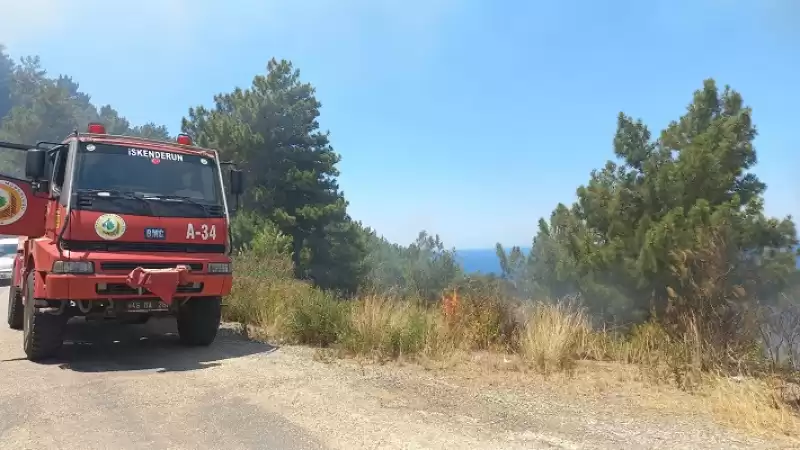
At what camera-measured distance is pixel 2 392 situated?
215 inches

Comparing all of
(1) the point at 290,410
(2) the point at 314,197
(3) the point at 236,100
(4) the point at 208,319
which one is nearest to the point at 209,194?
(4) the point at 208,319

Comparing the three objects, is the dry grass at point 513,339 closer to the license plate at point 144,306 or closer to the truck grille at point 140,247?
the truck grille at point 140,247

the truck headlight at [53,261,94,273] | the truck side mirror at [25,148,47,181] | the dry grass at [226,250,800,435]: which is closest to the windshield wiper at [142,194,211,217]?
the truck headlight at [53,261,94,273]

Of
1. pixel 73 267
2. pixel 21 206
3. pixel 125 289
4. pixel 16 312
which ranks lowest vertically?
pixel 16 312

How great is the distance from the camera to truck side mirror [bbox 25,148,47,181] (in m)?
6.86

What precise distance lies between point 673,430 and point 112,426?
440 centimetres

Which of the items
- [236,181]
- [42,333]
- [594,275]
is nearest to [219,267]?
[236,181]

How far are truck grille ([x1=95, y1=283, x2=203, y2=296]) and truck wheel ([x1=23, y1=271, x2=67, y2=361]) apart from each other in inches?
32.2

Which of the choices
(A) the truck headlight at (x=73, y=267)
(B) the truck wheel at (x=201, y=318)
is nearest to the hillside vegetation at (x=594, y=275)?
(B) the truck wheel at (x=201, y=318)

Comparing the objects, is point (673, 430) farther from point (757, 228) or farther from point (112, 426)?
point (757, 228)

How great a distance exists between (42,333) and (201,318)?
1.81 metres

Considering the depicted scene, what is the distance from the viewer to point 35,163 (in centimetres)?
687

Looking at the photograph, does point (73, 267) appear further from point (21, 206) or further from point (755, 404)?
point (755, 404)

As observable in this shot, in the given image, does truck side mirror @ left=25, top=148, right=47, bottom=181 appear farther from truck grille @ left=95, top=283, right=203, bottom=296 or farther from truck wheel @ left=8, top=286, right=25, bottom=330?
truck wheel @ left=8, top=286, right=25, bottom=330
